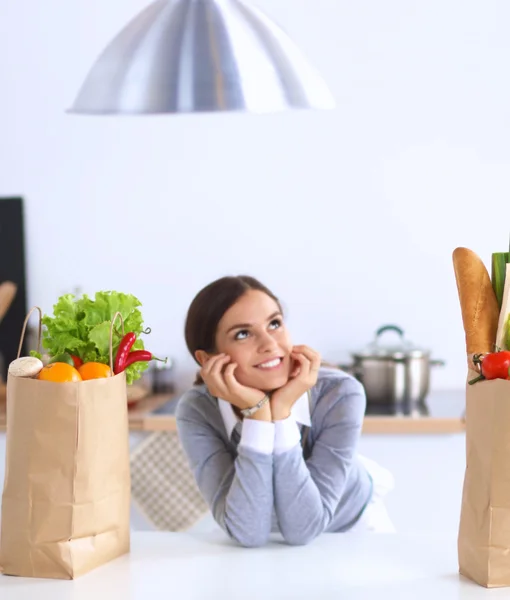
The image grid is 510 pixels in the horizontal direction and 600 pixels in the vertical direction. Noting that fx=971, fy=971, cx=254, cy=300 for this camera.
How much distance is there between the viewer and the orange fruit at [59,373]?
1274 millimetres

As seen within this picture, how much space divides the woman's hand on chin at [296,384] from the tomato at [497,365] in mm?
491

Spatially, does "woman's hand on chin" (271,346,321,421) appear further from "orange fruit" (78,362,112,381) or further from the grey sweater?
"orange fruit" (78,362,112,381)

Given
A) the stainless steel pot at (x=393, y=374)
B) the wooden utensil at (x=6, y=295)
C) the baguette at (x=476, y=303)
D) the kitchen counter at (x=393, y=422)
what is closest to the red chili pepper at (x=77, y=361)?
the baguette at (x=476, y=303)

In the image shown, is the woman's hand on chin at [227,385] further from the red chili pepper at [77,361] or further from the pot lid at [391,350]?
the pot lid at [391,350]

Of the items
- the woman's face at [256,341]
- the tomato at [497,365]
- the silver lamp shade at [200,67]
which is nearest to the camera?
the tomato at [497,365]

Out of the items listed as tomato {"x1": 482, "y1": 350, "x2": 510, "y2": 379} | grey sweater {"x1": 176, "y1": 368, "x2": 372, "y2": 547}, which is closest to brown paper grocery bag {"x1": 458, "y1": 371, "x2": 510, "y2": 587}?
tomato {"x1": 482, "y1": 350, "x2": 510, "y2": 379}

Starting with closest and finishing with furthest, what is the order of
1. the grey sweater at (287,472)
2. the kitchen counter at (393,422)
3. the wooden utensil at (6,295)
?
the grey sweater at (287,472), the kitchen counter at (393,422), the wooden utensil at (6,295)

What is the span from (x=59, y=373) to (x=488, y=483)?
57 centimetres

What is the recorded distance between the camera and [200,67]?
1466mm

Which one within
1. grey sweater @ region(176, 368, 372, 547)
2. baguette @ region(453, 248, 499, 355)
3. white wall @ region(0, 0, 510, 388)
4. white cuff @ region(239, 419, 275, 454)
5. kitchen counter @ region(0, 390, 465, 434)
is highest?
white wall @ region(0, 0, 510, 388)

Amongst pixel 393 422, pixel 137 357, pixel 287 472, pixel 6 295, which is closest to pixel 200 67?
pixel 137 357

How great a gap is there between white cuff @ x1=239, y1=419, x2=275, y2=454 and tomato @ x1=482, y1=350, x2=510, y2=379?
493mm

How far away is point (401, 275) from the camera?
329 cm

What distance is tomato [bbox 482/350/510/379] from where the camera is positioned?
3.99 ft
